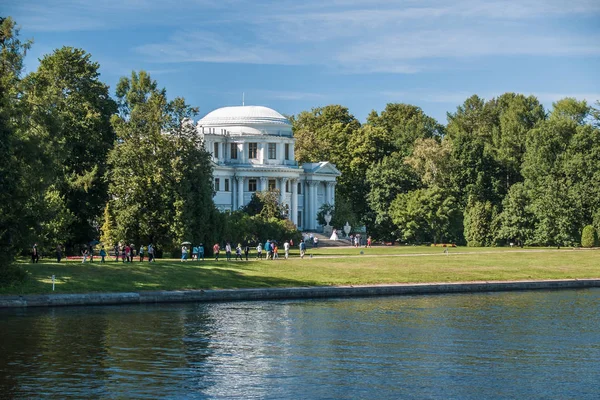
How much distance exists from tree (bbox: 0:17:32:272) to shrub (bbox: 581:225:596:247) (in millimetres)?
56992

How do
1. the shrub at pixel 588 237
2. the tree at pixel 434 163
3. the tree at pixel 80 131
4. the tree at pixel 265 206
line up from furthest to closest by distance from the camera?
1. the tree at pixel 434 163
2. the tree at pixel 265 206
3. the shrub at pixel 588 237
4. the tree at pixel 80 131

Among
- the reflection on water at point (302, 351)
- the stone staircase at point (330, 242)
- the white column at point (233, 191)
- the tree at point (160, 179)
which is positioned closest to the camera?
the reflection on water at point (302, 351)

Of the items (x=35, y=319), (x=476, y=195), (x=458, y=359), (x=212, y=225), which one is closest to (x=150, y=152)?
(x=212, y=225)

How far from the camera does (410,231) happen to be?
107000 millimetres


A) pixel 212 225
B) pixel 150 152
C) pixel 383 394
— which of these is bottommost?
pixel 383 394

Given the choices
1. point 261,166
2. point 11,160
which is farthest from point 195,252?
point 261,166

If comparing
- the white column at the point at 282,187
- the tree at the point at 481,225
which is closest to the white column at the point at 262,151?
the white column at the point at 282,187

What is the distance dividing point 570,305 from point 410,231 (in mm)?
59439

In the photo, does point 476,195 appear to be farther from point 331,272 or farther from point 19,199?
point 19,199

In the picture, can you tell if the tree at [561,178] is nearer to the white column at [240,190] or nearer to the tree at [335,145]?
the tree at [335,145]

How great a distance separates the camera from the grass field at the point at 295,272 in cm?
5056

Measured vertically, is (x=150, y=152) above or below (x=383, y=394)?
above

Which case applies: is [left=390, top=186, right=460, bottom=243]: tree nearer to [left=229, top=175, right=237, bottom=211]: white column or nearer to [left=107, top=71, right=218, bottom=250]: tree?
[left=229, top=175, right=237, bottom=211]: white column

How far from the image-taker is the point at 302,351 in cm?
3347
